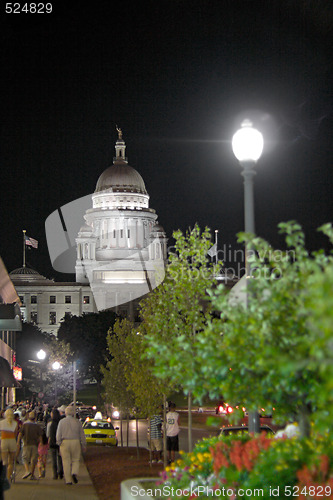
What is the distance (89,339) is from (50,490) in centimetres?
8548

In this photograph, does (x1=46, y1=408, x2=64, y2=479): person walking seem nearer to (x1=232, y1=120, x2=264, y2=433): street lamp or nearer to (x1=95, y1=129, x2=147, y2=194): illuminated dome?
(x1=232, y1=120, x2=264, y2=433): street lamp

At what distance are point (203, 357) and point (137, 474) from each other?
443 inches

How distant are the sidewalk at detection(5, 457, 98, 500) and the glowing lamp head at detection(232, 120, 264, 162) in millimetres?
8453

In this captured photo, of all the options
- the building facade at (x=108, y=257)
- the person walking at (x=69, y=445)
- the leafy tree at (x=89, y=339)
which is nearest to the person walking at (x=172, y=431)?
the person walking at (x=69, y=445)

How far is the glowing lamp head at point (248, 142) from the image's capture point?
940 centimetres

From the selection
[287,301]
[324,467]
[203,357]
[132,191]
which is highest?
[132,191]

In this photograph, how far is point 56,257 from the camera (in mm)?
180500

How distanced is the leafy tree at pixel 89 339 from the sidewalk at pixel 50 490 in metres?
72.7

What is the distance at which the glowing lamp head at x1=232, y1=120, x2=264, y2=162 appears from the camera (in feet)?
30.8

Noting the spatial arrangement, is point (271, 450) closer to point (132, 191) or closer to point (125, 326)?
point (125, 326)

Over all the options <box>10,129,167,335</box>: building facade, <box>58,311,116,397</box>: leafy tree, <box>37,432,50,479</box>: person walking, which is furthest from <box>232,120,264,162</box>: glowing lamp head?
<box>10,129,167,335</box>: building facade

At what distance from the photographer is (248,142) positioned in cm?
942

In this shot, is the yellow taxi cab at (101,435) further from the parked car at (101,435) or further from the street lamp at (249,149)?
the street lamp at (249,149)

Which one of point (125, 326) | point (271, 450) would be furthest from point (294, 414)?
point (125, 326)
